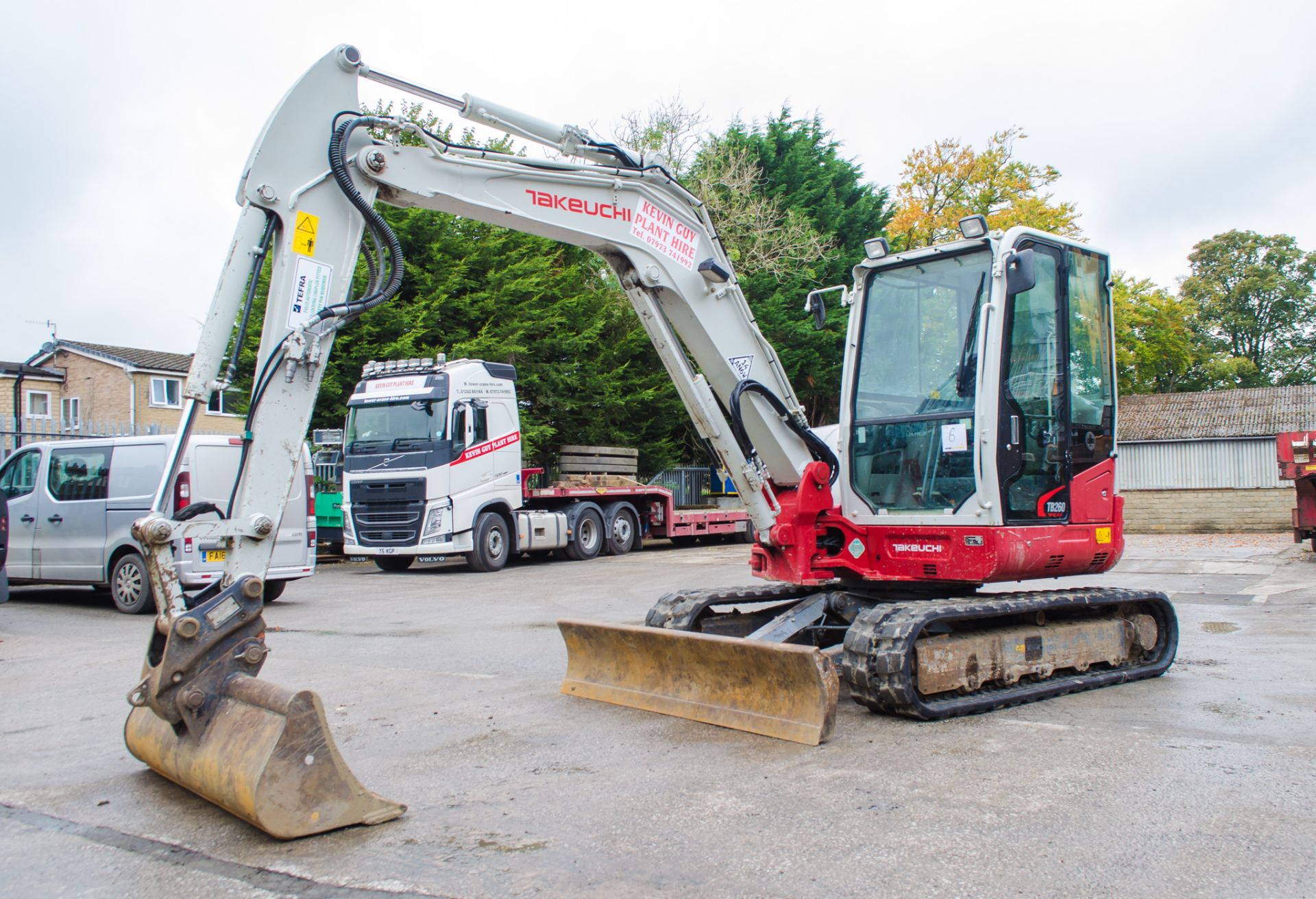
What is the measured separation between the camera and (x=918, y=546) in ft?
22.6

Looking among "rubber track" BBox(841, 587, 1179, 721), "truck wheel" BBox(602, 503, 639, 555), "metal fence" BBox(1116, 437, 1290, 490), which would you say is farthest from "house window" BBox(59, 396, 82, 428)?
"rubber track" BBox(841, 587, 1179, 721)

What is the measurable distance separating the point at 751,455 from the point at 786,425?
14.8 inches

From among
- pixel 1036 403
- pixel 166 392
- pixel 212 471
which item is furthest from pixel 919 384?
pixel 166 392

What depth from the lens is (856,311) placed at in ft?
24.6

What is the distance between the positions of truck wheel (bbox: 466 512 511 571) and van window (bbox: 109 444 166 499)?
5.98m

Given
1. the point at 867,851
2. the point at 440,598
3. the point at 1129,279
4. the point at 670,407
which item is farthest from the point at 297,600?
the point at 1129,279

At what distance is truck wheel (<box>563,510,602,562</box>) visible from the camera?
19.8 metres

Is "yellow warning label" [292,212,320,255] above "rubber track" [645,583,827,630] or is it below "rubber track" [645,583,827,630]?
above

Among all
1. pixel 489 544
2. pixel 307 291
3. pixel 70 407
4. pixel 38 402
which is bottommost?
pixel 489 544

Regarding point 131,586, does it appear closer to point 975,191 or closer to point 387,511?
point 387,511

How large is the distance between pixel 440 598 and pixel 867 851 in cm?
1017

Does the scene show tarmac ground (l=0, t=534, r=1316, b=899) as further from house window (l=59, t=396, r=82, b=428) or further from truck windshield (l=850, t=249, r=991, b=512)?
house window (l=59, t=396, r=82, b=428)

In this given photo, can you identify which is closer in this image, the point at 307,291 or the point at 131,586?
the point at 307,291

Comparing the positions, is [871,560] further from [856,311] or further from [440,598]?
[440,598]
